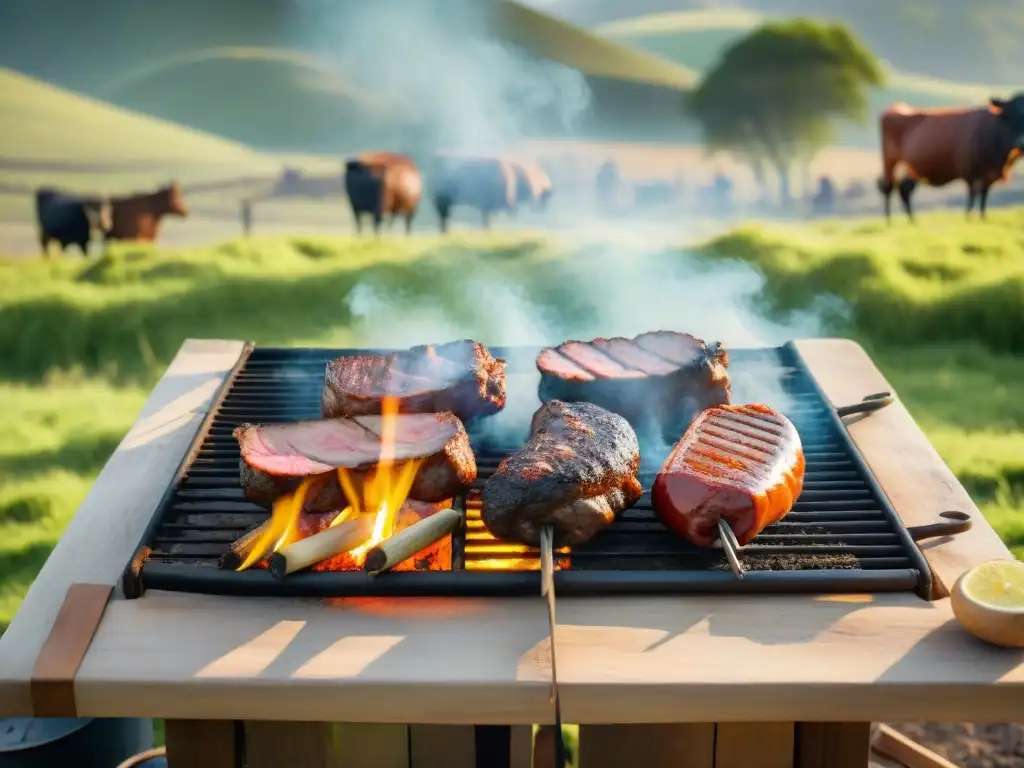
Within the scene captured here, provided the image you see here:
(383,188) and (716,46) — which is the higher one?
(716,46)

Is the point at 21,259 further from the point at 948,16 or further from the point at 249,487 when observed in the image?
the point at 948,16

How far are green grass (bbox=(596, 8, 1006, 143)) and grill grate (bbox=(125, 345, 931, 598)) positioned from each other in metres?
11.1

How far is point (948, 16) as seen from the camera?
14156 millimetres

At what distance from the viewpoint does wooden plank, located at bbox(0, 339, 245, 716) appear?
8.09ft

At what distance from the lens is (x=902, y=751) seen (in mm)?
3717

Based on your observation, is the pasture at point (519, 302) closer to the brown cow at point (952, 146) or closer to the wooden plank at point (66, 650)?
the brown cow at point (952, 146)

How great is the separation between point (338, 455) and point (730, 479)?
1174 millimetres

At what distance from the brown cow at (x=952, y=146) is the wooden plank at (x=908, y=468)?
811 centimetres

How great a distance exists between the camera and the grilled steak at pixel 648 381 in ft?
11.4

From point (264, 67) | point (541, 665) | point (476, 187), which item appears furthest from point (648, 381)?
point (264, 67)

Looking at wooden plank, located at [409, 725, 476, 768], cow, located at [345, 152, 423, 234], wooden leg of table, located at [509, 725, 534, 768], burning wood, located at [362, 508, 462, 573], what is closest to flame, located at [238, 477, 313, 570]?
burning wood, located at [362, 508, 462, 573]

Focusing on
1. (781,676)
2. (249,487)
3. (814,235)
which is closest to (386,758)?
(249,487)

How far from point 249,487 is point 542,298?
24.7ft

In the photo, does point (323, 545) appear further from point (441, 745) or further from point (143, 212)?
point (143, 212)
